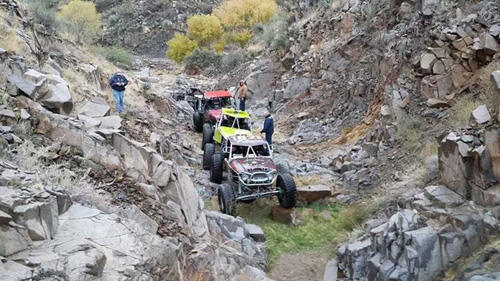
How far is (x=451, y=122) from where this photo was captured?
31.4ft

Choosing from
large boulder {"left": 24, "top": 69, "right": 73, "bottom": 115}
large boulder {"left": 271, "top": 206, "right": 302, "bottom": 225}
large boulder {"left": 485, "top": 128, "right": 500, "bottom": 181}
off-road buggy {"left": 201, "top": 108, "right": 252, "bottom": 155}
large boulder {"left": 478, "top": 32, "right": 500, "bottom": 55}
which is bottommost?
large boulder {"left": 271, "top": 206, "right": 302, "bottom": 225}

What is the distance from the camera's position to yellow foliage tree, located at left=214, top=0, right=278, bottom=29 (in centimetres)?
3534

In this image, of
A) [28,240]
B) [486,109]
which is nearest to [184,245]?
[28,240]

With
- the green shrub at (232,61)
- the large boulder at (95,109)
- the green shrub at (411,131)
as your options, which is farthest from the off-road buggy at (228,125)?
the green shrub at (232,61)

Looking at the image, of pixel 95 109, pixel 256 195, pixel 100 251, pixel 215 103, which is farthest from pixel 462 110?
pixel 215 103

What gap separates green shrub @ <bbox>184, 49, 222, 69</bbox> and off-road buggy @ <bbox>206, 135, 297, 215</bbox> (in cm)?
2285

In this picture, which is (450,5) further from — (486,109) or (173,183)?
(173,183)

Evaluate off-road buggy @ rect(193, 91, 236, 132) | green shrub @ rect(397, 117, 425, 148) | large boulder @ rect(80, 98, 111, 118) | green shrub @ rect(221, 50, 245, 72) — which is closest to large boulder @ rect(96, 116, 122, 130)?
large boulder @ rect(80, 98, 111, 118)

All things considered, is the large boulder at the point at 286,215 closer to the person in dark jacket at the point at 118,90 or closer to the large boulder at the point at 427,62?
the person in dark jacket at the point at 118,90

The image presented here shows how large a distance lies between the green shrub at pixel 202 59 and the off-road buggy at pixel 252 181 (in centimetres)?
2285

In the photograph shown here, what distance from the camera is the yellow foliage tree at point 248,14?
35.3 m

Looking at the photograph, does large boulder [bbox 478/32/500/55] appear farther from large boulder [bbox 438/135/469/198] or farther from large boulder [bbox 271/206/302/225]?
large boulder [bbox 271/206/302/225]

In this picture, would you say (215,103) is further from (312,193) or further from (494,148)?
(494,148)

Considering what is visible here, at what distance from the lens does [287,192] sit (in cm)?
933
